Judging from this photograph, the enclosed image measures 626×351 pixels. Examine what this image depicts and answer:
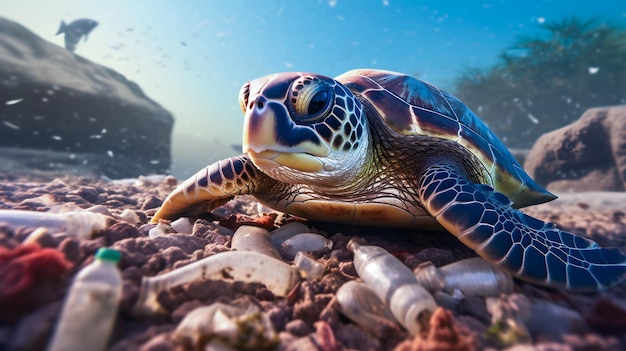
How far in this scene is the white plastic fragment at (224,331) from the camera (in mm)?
864

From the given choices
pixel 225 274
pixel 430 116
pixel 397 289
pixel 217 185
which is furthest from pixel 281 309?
pixel 430 116

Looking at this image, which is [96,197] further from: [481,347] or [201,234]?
[481,347]

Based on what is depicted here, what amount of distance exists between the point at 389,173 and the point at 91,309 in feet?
6.45

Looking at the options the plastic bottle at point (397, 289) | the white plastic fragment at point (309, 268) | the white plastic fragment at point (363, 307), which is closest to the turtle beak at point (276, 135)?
the white plastic fragment at point (309, 268)

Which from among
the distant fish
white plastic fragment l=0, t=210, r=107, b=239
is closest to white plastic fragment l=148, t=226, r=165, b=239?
white plastic fragment l=0, t=210, r=107, b=239

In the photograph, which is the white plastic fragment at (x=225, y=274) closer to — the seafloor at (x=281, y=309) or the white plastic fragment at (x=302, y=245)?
the seafloor at (x=281, y=309)

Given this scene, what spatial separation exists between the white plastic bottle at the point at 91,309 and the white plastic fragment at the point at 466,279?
111cm

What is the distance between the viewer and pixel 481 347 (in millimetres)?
908

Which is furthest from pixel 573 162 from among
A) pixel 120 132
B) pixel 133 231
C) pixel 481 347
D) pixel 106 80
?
pixel 106 80

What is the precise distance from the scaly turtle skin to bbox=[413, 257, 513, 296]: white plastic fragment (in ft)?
0.38

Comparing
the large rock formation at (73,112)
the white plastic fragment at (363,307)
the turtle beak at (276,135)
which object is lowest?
the large rock formation at (73,112)

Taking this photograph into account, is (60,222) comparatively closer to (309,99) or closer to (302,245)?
(302,245)

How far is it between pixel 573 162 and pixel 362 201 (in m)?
9.24

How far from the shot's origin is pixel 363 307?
110 cm
